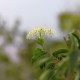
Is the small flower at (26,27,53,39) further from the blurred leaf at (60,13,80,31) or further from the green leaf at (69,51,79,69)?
the blurred leaf at (60,13,80,31)

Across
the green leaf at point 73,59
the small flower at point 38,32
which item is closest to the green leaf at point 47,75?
the small flower at point 38,32

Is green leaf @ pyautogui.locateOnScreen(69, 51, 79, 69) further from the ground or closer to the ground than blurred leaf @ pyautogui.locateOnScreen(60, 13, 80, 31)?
further from the ground

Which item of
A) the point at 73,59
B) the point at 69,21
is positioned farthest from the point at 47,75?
the point at 69,21

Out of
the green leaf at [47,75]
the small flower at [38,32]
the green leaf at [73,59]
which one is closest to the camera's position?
the green leaf at [73,59]

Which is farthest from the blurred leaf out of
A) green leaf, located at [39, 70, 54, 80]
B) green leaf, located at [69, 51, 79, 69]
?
green leaf, located at [69, 51, 79, 69]

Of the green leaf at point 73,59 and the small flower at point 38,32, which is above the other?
the small flower at point 38,32

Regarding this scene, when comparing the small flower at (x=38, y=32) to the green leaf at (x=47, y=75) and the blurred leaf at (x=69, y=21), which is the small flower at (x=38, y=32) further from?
the blurred leaf at (x=69, y=21)

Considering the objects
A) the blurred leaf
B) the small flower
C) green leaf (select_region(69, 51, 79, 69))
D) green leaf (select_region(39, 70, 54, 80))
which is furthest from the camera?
the blurred leaf

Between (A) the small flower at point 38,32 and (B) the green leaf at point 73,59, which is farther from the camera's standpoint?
(A) the small flower at point 38,32

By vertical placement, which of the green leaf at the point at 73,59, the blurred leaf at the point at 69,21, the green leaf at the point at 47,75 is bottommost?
the blurred leaf at the point at 69,21

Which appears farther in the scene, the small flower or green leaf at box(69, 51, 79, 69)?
the small flower

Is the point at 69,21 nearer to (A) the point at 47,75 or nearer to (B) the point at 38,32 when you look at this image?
(B) the point at 38,32

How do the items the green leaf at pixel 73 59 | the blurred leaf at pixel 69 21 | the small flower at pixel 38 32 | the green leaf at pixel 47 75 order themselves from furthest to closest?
the blurred leaf at pixel 69 21 → the small flower at pixel 38 32 → the green leaf at pixel 47 75 → the green leaf at pixel 73 59
